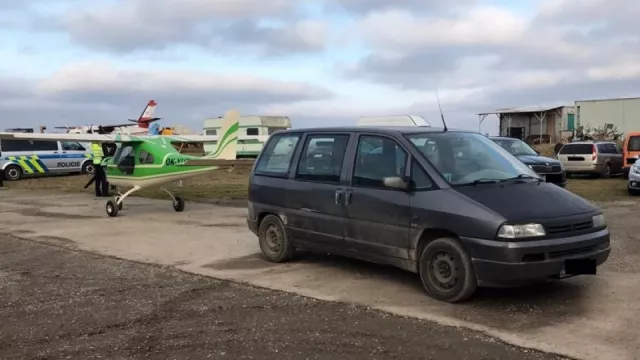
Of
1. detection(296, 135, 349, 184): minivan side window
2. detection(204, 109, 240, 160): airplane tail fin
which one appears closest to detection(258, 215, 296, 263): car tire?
detection(296, 135, 349, 184): minivan side window

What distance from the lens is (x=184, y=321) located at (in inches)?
234

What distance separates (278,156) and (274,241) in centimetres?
116

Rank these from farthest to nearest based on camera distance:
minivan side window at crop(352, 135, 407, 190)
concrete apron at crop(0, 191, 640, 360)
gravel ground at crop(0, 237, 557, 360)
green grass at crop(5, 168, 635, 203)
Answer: green grass at crop(5, 168, 635, 203) → minivan side window at crop(352, 135, 407, 190) → concrete apron at crop(0, 191, 640, 360) → gravel ground at crop(0, 237, 557, 360)

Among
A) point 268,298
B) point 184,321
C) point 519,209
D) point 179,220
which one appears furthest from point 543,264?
point 179,220

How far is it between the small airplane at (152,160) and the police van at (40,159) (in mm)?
14224

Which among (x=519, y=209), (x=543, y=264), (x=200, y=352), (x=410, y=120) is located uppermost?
(x=410, y=120)

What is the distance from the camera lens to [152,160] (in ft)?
47.9

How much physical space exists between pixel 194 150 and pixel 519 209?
126 feet

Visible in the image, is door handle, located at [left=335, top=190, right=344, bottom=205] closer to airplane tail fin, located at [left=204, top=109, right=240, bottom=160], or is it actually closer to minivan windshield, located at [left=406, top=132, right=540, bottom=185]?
minivan windshield, located at [left=406, top=132, right=540, bottom=185]

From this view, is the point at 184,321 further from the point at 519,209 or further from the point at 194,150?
the point at 194,150

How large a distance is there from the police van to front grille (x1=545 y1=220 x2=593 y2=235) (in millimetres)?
25892

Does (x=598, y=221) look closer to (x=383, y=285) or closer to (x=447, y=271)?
(x=447, y=271)

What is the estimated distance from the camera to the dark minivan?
19.2 ft

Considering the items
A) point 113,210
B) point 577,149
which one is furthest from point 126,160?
point 577,149
